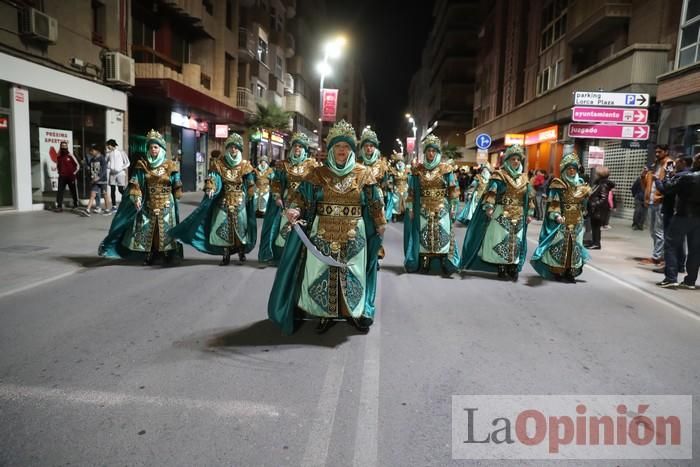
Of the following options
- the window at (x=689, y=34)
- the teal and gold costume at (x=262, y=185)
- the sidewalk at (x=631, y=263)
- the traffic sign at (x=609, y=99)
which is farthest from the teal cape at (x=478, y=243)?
the window at (x=689, y=34)

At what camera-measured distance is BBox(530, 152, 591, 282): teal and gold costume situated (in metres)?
7.92

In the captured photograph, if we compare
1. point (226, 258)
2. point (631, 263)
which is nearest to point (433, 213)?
point (226, 258)

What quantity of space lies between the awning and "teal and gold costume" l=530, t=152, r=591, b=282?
16871mm

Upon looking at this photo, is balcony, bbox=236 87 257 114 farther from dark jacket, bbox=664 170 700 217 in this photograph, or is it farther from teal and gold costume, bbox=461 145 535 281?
dark jacket, bbox=664 170 700 217

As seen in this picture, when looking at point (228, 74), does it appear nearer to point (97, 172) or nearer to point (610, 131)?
point (97, 172)

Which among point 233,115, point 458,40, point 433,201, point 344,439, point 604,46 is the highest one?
point 458,40

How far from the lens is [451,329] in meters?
5.30

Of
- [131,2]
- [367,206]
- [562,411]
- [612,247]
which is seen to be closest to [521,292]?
[367,206]

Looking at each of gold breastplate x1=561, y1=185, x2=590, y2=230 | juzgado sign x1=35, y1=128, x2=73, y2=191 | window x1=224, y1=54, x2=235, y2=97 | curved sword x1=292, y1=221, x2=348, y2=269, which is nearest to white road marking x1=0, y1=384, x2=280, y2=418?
curved sword x1=292, y1=221, x2=348, y2=269

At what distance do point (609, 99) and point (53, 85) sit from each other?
15200 millimetres

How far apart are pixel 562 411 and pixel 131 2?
2250 centimetres

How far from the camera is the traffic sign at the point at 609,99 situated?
12.5 metres

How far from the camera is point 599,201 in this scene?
39.7 feet

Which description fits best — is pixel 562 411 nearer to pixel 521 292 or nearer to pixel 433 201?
pixel 521 292
